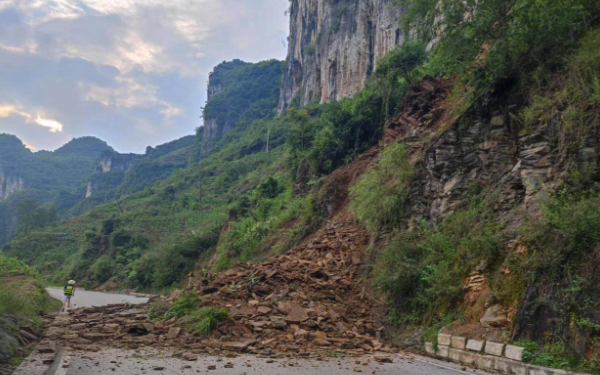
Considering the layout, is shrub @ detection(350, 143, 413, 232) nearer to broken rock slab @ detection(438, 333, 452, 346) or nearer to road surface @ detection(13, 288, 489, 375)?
broken rock slab @ detection(438, 333, 452, 346)

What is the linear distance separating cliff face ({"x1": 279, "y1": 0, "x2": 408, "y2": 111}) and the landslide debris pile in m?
34.3

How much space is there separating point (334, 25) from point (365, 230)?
53.8m

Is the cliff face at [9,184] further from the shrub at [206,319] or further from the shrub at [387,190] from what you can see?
the shrub at [206,319]

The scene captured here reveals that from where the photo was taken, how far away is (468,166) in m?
12.4

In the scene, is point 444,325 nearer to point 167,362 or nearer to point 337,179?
point 167,362

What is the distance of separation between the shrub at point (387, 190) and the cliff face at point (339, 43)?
30.1 m

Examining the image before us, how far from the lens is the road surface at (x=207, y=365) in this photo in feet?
21.5

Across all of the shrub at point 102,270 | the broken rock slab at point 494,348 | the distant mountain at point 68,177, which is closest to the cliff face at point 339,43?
the shrub at point 102,270

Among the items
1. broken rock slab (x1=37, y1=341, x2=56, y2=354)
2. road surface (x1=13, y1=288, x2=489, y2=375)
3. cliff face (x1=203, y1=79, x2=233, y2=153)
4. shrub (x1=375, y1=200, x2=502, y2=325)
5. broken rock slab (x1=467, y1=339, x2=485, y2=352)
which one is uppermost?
cliff face (x1=203, y1=79, x2=233, y2=153)

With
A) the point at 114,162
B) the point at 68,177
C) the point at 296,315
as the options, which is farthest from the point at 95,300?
the point at 68,177

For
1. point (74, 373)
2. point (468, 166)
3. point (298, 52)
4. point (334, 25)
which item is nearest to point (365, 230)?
point (468, 166)

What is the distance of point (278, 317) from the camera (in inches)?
399

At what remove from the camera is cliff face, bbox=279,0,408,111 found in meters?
52.0

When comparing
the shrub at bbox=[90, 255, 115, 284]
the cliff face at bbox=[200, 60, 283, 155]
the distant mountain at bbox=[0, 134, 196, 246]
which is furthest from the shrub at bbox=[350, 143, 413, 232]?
the cliff face at bbox=[200, 60, 283, 155]
